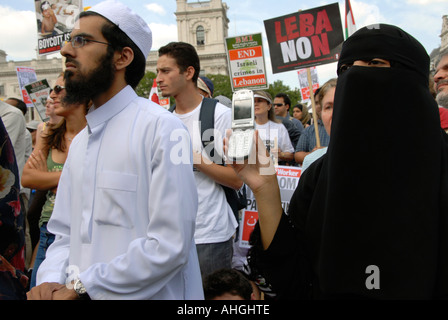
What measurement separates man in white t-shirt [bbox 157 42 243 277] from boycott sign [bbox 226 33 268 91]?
4574mm

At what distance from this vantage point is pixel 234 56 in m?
8.34

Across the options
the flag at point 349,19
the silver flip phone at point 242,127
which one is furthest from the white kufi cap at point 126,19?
the flag at point 349,19

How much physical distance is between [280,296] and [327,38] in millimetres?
4813

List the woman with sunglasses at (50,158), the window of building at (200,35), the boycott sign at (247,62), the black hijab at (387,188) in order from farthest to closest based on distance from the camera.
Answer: the window of building at (200,35) → the boycott sign at (247,62) → the woman with sunglasses at (50,158) → the black hijab at (387,188)

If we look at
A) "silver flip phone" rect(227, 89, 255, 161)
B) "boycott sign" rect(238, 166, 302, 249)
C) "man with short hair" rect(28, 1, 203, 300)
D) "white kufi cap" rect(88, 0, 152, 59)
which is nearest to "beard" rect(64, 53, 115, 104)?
"man with short hair" rect(28, 1, 203, 300)

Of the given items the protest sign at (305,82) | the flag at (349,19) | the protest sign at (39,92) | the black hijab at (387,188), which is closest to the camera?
the black hijab at (387,188)

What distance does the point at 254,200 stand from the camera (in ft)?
16.5

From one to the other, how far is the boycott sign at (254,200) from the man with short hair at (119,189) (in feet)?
9.88

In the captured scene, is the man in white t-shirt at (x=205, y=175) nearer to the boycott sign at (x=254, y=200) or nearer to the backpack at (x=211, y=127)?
the backpack at (x=211, y=127)

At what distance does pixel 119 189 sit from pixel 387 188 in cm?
104

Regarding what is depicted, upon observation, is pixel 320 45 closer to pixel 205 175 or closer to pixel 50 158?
pixel 205 175

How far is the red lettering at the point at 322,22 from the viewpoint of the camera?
6.02m

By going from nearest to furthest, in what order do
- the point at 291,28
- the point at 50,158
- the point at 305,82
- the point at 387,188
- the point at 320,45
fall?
the point at 387,188 → the point at 50,158 → the point at 320,45 → the point at 291,28 → the point at 305,82

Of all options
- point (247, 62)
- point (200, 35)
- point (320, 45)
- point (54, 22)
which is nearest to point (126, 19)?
point (320, 45)
